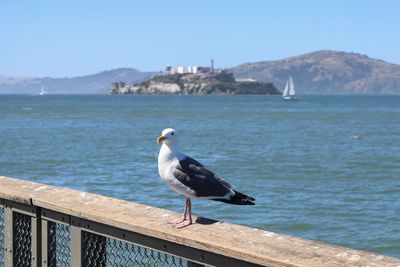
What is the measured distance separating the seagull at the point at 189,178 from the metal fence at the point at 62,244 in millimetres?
308

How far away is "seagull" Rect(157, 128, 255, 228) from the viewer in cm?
371

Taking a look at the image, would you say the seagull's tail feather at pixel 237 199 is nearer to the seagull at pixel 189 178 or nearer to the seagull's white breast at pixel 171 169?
the seagull at pixel 189 178

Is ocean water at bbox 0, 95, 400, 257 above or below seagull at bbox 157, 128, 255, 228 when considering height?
below

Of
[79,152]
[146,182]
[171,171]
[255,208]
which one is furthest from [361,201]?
[79,152]

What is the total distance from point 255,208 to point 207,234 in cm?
1459

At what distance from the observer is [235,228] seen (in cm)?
332

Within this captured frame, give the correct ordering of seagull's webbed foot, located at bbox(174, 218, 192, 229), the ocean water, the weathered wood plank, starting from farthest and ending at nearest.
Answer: the ocean water < seagull's webbed foot, located at bbox(174, 218, 192, 229) < the weathered wood plank

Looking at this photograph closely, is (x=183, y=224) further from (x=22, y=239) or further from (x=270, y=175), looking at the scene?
(x=270, y=175)

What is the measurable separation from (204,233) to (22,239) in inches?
57.1

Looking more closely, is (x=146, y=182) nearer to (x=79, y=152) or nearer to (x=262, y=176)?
(x=262, y=176)

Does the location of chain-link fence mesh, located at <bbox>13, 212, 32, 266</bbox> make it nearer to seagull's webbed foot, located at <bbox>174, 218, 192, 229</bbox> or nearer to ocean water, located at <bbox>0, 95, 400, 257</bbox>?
seagull's webbed foot, located at <bbox>174, 218, 192, 229</bbox>

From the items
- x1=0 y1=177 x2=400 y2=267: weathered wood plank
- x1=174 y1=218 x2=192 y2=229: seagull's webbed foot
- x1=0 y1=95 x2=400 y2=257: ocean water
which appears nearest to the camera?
x1=0 y1=177 x2=400 y2=267: weathered wood plank

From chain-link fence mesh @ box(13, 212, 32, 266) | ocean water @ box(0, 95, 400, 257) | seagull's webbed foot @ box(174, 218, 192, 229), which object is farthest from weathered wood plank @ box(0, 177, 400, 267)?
ocean water @ box(0, 95, 400, 257)

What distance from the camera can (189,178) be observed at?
148 inches
